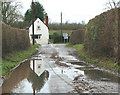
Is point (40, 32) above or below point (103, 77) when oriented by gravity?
above

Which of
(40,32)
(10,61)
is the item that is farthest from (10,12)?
(10,61)

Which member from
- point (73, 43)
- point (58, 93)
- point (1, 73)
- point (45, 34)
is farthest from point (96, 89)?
point (45, 34)

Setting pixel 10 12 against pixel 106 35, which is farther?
pixel 10 12

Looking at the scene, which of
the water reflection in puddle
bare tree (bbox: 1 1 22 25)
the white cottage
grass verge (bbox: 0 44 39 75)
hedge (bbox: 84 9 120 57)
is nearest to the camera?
the water reflection in puddle

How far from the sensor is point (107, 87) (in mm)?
7668

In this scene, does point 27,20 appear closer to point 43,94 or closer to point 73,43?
point 73,43

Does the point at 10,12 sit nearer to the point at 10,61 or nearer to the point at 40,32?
the point at 40,32

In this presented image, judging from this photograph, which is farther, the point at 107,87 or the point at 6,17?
the point at 6,17

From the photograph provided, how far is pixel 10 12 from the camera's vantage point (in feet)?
138

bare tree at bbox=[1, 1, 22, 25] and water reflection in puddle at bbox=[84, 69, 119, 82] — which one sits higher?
bare tree at bbox=[1, 1, 22, 25]

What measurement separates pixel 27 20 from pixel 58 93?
211ft

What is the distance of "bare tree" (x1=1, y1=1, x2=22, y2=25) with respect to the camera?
4091 centimetres

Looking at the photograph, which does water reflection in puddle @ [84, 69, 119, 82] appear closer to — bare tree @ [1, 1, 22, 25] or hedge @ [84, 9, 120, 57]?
hedge @ [84, 9, 120, 57]

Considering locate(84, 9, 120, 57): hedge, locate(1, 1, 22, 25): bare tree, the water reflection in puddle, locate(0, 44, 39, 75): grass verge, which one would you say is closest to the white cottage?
locate(1, 1, 22, 25): bare tree
